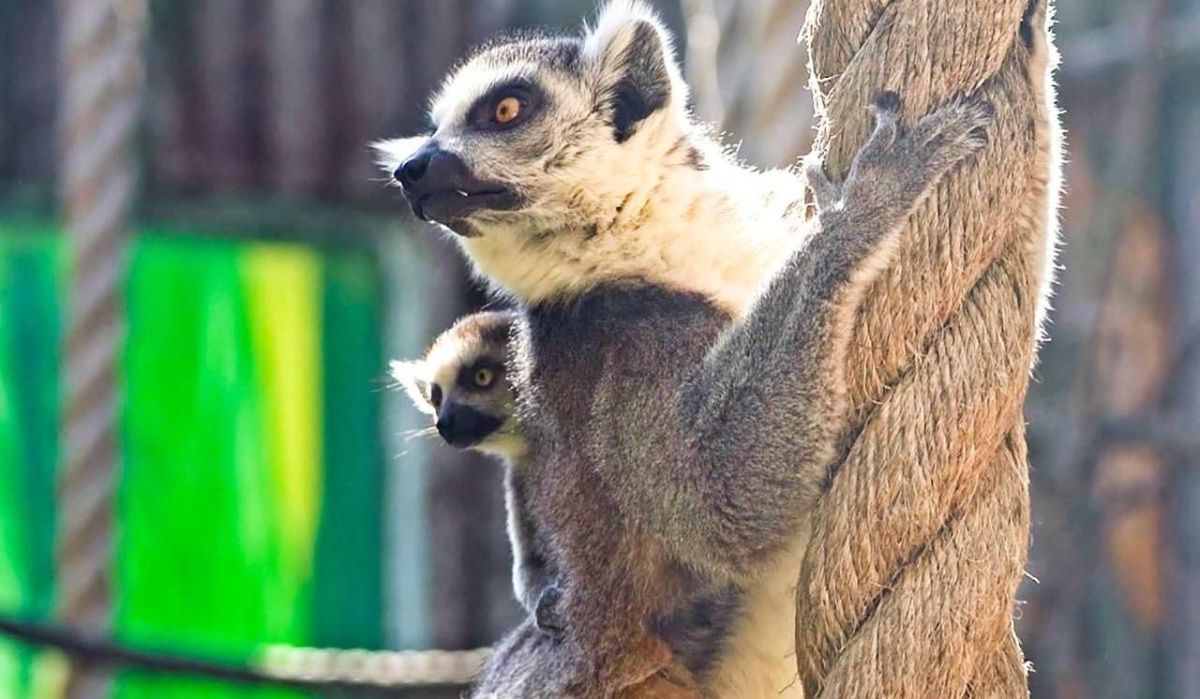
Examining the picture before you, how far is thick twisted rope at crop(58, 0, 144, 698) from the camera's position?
12.9 ft

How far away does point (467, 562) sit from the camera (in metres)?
6.31

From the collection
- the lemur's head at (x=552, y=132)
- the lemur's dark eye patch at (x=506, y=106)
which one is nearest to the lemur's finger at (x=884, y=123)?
the lemur's head at (x=552, y=132)

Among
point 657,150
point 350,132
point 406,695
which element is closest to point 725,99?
Answer: point 657,150

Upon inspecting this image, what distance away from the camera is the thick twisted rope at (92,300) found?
3.92 metres

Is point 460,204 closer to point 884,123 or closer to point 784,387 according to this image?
point 784,387

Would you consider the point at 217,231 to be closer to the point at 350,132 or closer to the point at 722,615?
the point at 350,132

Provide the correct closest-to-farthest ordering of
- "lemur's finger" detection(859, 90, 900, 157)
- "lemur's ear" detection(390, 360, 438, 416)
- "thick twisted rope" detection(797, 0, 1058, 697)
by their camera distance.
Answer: "thick twisted rope" detection(797, 0, 1058, 697) → "lemur's finger" detection(859, 90, 900, 157) → "lemur's ear" detection(390, 360, 438, 416)

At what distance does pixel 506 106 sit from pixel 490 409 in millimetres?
555

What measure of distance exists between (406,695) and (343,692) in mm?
213

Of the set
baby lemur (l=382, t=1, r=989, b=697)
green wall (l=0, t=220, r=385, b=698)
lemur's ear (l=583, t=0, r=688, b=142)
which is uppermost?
lemur's ear (l=583, t=0, r=688, b=142)

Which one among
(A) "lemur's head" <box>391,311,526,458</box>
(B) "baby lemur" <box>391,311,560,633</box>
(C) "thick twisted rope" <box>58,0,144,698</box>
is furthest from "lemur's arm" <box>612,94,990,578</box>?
(C) "thick twisted rope" <box>58,0,144,698</box>

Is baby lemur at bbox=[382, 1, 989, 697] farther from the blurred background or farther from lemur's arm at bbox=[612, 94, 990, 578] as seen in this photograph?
the blurred background

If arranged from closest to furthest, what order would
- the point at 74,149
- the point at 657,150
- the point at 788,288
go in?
the point at 788,288 < the point at 657,150 < the point at 74,149

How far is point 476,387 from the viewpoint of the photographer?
2959mm
